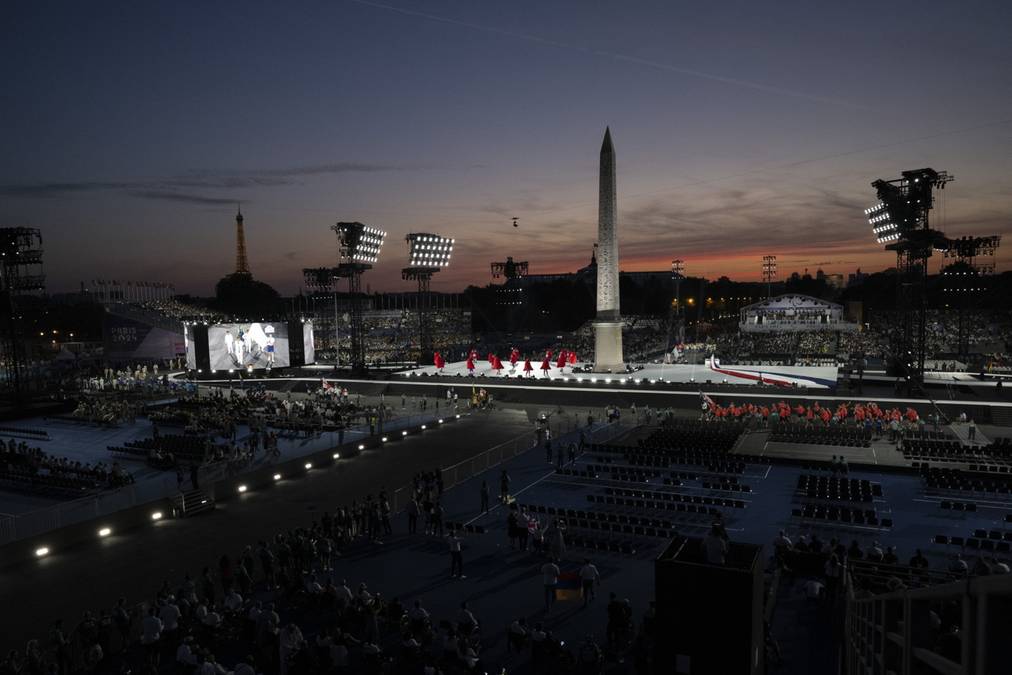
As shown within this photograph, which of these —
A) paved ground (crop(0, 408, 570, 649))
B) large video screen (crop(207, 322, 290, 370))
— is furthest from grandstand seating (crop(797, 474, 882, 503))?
large video screen (crop(207, 322, 290, 370))

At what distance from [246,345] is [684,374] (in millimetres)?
35721

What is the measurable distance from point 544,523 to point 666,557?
11.6 metres

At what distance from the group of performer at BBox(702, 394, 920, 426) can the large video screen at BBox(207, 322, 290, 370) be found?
3668cm

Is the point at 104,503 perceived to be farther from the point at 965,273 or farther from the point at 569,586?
the point at 965,273

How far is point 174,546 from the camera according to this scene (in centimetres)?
1745

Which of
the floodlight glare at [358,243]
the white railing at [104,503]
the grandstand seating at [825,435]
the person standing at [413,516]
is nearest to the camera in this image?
the white railing at [104,503]

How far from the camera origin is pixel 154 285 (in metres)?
74.1

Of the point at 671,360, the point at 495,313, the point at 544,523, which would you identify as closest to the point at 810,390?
the point at 671,360

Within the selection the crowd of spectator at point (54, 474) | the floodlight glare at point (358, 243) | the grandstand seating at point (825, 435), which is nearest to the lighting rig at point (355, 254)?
the floodlight glare at point (358, 243)

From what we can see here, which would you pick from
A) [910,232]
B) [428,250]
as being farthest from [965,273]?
[428,250]

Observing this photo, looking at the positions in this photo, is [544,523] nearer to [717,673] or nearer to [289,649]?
[289,649]

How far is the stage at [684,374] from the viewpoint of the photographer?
131 ft

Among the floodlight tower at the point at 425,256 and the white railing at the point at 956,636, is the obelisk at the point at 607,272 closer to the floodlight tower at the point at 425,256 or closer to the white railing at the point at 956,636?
the floodlight tower at the point at 425,256

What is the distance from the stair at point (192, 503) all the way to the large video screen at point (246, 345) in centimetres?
3453
